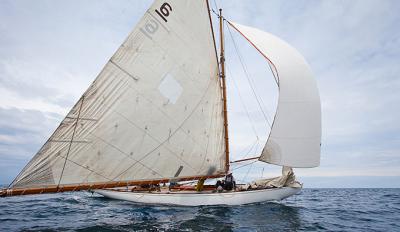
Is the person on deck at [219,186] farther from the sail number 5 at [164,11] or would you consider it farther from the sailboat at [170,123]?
the sail number 5 at [164,11]

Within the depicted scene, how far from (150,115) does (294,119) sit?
8304 millimetres

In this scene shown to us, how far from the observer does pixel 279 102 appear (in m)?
15.5

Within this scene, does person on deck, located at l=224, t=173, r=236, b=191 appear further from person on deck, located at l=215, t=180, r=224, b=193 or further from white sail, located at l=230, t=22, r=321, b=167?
white sail, located at l=230, t=22, r=321, b=167

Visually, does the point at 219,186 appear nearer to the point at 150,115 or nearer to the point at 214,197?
the point at 214,197

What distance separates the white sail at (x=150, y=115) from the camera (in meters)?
10.4

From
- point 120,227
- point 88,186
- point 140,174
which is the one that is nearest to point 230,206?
point 140,174

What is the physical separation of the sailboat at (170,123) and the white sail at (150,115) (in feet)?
0.15

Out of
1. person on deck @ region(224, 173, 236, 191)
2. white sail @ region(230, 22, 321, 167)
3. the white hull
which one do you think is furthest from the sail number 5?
person on deck @ region(224, 173, 236, 191)

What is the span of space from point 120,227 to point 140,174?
290cm

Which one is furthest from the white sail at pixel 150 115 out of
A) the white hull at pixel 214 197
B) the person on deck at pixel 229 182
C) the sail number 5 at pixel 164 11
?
the white hull at pixel 214 197

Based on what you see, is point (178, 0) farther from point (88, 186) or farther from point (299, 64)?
point (88, 186)

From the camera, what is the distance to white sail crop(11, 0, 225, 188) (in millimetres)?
10430

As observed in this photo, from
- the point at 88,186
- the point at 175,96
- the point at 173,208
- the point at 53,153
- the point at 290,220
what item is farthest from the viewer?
the point at 173,208

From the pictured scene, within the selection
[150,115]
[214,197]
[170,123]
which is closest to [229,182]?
[214,197]
